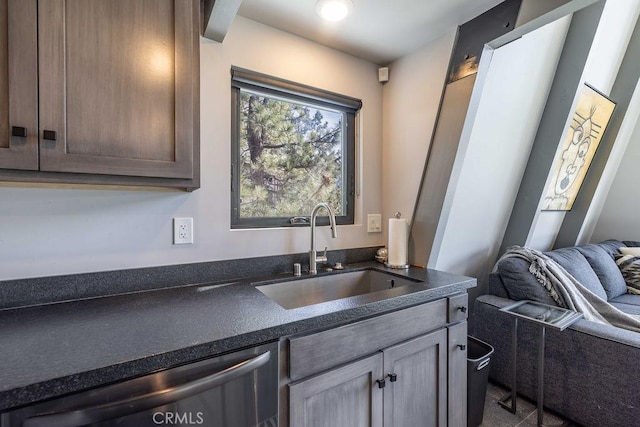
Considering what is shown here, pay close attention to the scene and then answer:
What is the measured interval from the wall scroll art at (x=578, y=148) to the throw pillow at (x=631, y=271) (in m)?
0.68

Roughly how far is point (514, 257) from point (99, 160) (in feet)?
8.26

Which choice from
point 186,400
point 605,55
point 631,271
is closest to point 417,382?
point 186,400

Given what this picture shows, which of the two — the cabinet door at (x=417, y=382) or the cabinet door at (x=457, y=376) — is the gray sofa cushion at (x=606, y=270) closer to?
the cabinet door at (x=457, y=376)

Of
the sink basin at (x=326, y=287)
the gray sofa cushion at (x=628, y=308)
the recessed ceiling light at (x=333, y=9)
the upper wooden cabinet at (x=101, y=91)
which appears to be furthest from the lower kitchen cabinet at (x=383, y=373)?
the gray sofa cushion at (x=628, y=308)

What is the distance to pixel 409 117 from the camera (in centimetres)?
189

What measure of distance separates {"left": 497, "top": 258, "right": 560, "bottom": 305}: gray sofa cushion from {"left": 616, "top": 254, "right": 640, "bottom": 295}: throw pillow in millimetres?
1544

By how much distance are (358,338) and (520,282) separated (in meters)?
1.54

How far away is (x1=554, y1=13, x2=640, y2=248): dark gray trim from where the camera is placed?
2.66 metres

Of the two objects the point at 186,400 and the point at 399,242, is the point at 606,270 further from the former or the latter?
the point at 186,400

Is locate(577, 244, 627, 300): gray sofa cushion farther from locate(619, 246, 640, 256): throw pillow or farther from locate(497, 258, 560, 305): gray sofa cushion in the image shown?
locate(497, 258, 560, 305): gray sofa cushion

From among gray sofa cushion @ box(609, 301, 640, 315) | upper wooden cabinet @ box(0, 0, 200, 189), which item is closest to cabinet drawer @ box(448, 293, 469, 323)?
upper wooden cabinet @ box(0, 0, 200, 189)

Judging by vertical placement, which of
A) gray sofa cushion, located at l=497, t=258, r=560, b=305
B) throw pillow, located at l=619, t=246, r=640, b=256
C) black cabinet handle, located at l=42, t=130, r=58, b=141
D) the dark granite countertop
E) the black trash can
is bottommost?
the black trash can

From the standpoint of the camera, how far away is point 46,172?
89 centimetres

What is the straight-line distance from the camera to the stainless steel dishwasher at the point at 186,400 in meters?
0.65
